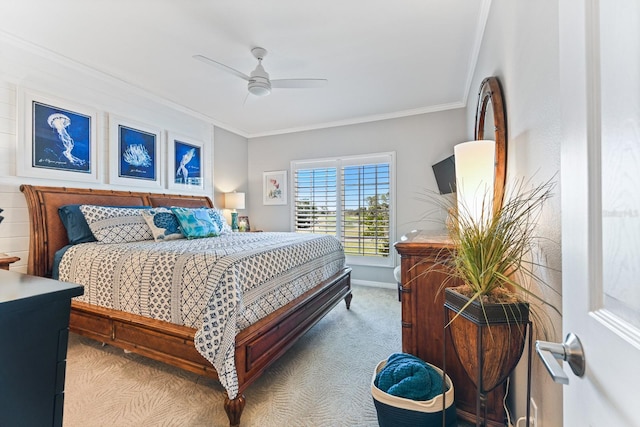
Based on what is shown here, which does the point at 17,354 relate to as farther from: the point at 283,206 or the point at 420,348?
the point at 283,206

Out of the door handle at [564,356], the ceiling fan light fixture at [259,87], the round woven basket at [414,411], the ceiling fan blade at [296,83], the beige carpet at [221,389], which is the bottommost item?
the beige carpet at [221,389]

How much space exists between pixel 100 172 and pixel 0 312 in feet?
10.4

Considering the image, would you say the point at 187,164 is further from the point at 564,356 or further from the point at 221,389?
the point at 564,356

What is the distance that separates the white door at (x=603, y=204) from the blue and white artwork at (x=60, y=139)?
3820 millimetres

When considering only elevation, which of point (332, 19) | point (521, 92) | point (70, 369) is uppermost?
point (332, 19)

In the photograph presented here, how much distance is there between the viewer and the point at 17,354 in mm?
655

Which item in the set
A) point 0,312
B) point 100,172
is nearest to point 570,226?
point 0,312

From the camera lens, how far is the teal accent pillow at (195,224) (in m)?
2.94

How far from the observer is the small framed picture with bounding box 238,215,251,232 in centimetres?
480

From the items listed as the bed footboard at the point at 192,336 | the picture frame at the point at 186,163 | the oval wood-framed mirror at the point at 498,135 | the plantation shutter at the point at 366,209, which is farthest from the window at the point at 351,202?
the oval wood-framed mirror at the point at 498,135

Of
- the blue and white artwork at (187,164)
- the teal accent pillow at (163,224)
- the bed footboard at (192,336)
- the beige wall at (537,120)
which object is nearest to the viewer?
the beige wall at (537,120)

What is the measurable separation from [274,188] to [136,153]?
225 cm

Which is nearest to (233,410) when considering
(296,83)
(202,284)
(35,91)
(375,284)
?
(202,284)

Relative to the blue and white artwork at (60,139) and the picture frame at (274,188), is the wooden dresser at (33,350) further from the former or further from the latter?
the picture frame at (274,188)
